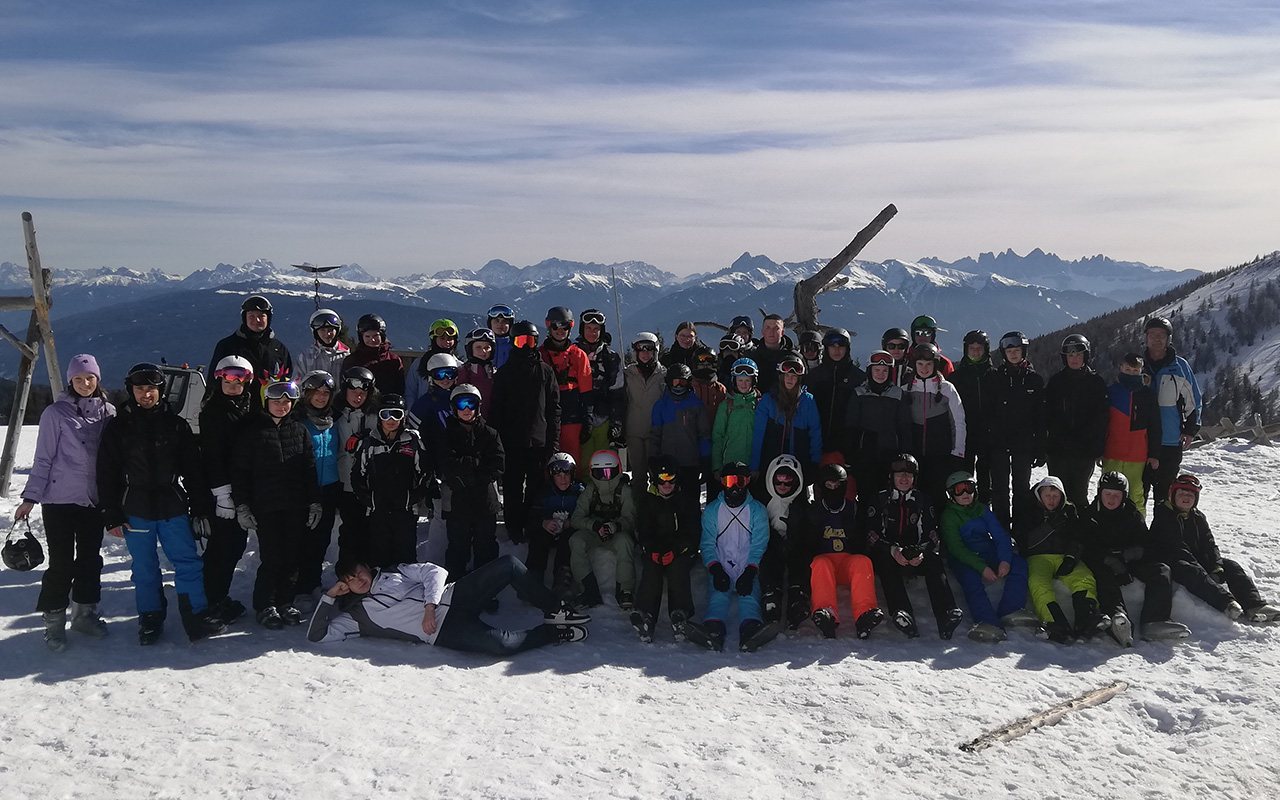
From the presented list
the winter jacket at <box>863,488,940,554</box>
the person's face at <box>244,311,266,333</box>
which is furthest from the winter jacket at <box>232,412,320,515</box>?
the winter jacket at <box>863,488,940,554</box>

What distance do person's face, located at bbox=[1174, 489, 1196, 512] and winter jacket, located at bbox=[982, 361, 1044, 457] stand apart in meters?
1.33

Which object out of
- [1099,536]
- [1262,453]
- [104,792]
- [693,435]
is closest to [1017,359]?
[1099,536]

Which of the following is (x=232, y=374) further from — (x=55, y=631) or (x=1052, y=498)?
(x=1052, y=498)

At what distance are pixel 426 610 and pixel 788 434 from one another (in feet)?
12.6

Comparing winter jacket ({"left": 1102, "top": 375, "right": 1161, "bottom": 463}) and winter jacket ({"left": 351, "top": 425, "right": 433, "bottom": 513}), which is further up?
winter jacket ({"left": 1102, "top": 375, "right": 1161, "bottom": 463})

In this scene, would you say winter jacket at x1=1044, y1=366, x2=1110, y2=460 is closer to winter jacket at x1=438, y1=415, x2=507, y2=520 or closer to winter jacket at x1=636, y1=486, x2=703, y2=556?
winter jacket at x1=636, y1=486, x2=703, y2=556

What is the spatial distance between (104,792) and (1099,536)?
26.6ft

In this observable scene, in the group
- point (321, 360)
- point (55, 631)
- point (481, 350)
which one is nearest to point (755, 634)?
point (481, 350)

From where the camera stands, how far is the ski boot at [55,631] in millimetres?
6191

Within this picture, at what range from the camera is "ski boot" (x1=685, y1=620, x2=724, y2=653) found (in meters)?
6.86

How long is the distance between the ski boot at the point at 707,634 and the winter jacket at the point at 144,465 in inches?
170

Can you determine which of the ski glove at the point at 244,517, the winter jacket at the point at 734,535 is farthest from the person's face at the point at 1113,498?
the ski glove at the point at 244,517

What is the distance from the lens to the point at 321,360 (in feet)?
26.9

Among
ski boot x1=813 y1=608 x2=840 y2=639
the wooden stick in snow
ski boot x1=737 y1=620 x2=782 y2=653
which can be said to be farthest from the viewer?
ski boot x1=813 y1=608 x2=840 y2=639
